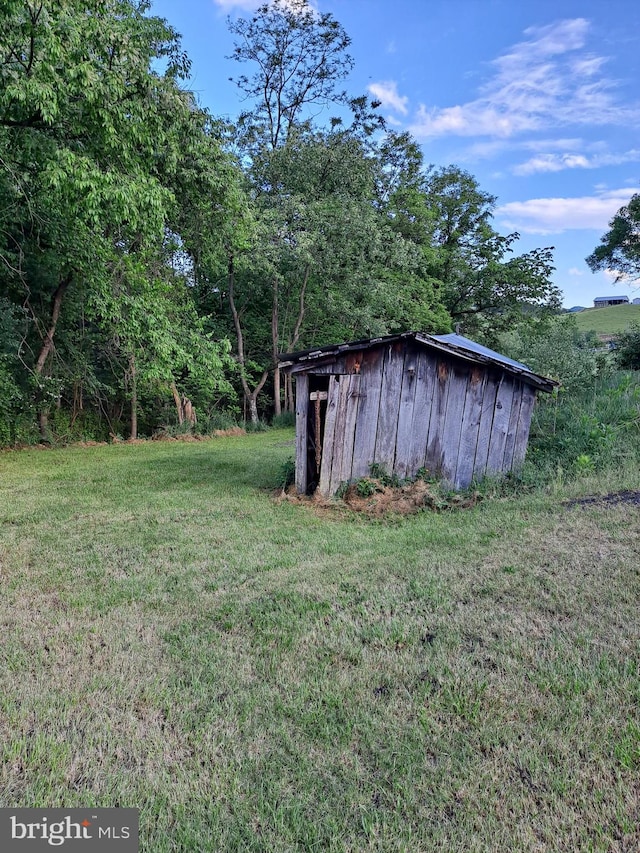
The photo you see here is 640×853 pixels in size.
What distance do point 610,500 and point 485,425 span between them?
1884 mm

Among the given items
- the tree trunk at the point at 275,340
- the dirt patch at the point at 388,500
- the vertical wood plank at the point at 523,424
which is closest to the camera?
the dirt patch at the point at 388,500

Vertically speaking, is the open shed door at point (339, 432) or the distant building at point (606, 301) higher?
the distant building at point (606, 301)

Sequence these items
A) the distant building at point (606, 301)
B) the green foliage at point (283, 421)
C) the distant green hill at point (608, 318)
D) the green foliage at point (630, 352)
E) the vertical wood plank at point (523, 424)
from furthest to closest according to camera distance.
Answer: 1. the distant building at point (606, 301)
2. the distant green hill at point (608, 318)
3. the green foliage at point (283, 421)
4. the green foliage at point (630, 352)
5. the vertical wood plank at point (523, 424)

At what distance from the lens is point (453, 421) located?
621cm

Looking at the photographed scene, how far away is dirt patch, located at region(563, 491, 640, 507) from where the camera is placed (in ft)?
15.4

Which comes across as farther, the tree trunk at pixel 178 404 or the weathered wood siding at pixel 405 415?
the tree trunk at pixel 178 404

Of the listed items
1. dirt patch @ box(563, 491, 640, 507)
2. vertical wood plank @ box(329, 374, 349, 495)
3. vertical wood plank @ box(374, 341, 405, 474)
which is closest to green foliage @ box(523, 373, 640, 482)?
dirt patch @ box(563, 491, 640, 507)

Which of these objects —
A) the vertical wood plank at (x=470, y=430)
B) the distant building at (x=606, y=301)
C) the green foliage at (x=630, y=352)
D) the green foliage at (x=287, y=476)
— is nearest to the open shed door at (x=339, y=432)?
the green foliage at (x=287, y=476)

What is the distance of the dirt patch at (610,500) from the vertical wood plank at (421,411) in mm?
1905

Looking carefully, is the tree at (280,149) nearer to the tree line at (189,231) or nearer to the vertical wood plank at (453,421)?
the tree line at (189,231)

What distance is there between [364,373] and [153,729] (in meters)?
4.80

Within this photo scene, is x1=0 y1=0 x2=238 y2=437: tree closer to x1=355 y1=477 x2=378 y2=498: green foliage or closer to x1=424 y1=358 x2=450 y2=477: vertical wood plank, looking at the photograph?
x1=424 y1=358 x2=450 y2=477: vertical wood plank

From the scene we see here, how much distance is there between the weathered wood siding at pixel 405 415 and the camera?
6008mm

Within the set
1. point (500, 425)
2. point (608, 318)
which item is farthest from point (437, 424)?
point (608, 318)
